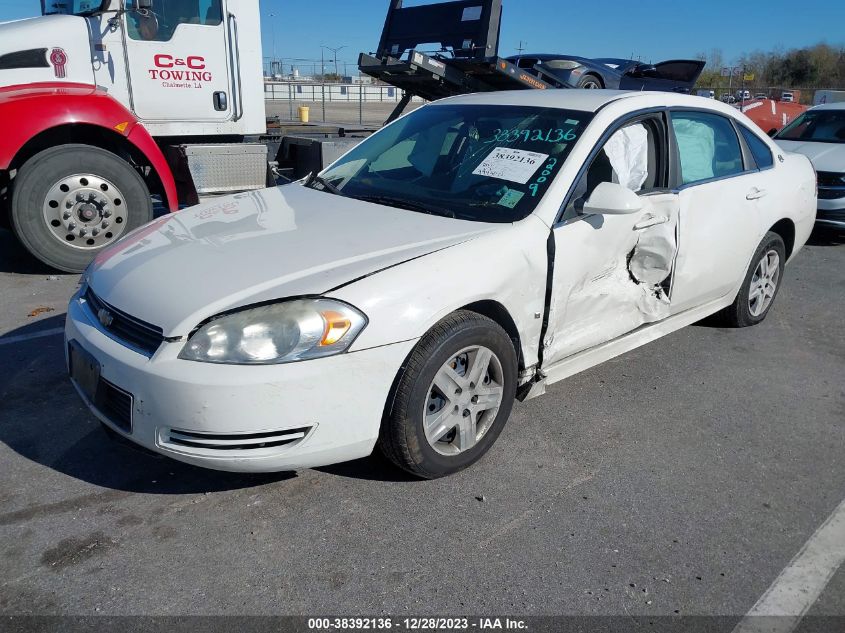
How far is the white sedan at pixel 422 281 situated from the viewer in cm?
250

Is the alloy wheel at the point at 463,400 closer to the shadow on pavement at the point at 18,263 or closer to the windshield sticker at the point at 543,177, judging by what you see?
the windshield sticker at the point at 543,177

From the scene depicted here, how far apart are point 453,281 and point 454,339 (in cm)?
23

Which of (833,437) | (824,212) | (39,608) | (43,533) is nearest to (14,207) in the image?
(43,533)

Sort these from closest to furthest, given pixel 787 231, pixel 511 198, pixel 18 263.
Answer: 1. pixel 511 198
2. pixel 787 231
3. pixel 18 263

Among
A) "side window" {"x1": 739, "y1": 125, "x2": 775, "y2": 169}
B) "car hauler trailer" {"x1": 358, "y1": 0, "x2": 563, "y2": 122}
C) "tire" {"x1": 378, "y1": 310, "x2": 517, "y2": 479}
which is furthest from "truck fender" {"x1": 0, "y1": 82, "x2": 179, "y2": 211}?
"side window" {"x1": 739, "y1": 125, "x2": 775, "y2": 169}

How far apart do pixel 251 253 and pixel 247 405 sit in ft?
2.45

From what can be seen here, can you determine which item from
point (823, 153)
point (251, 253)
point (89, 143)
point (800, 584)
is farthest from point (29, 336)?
point (823, 153)

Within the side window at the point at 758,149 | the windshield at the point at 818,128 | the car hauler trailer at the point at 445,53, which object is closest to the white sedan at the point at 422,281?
the side window at the point at 758,149

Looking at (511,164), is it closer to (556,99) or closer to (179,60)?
(556,99)

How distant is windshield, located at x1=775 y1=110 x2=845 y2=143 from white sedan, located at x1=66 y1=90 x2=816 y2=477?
593cm

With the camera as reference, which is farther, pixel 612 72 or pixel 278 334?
pixel 612 72

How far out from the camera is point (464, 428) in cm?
301

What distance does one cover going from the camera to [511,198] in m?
3.30

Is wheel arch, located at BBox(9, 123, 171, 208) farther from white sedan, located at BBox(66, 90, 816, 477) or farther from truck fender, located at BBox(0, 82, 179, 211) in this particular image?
white sedan, located at BBox(66, 90, 816, 477)
